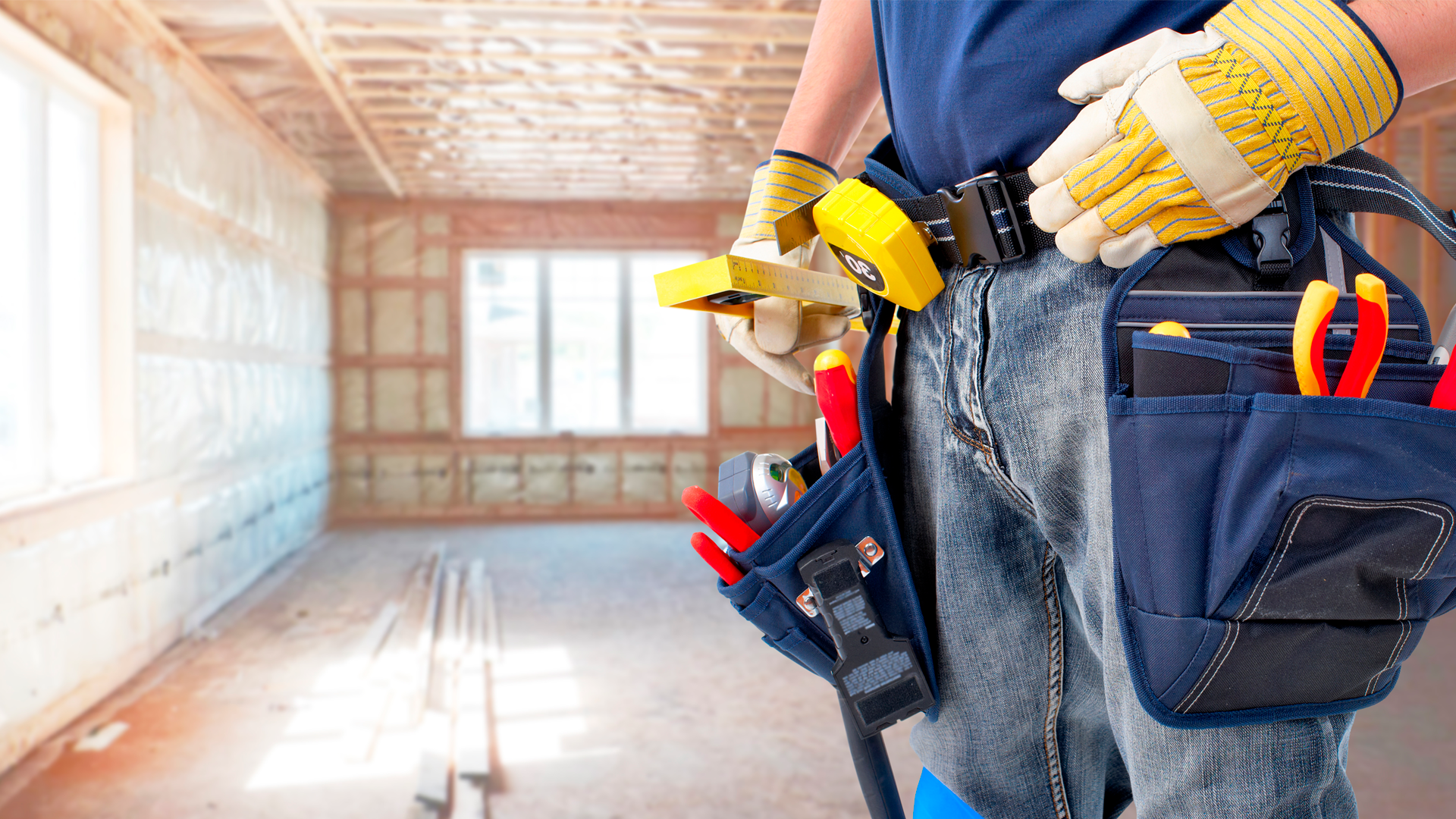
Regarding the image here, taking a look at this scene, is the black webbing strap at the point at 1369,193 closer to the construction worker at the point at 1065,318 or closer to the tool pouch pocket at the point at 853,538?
the construction worker at the point at 1065,318

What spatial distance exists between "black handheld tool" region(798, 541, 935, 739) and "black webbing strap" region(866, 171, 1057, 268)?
0.89 ft

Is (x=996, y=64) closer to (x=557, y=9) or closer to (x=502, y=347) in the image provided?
(x=557, y=9)

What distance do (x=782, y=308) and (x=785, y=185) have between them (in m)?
0.13

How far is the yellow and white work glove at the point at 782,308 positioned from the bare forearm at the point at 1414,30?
460mm

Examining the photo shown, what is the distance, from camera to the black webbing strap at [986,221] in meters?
0.60

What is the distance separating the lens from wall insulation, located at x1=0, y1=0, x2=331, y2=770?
276 cm

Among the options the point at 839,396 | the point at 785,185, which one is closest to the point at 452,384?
the point at 785,185

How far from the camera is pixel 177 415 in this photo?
3934mm

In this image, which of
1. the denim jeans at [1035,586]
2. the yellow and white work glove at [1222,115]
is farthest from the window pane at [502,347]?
the yellow and white work glove at [1222,115]

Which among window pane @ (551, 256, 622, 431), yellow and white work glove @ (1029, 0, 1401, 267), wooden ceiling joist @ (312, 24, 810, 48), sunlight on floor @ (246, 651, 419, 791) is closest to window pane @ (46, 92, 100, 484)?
wooden ceiling joist @ (312, 24, 810, 48)

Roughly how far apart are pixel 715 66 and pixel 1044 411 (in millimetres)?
4255

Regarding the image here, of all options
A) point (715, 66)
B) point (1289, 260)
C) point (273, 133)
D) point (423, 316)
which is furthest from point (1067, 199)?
point (423, 316)

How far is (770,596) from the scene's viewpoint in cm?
76

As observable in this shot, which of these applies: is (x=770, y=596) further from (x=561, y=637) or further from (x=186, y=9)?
(x=186, y=9)
